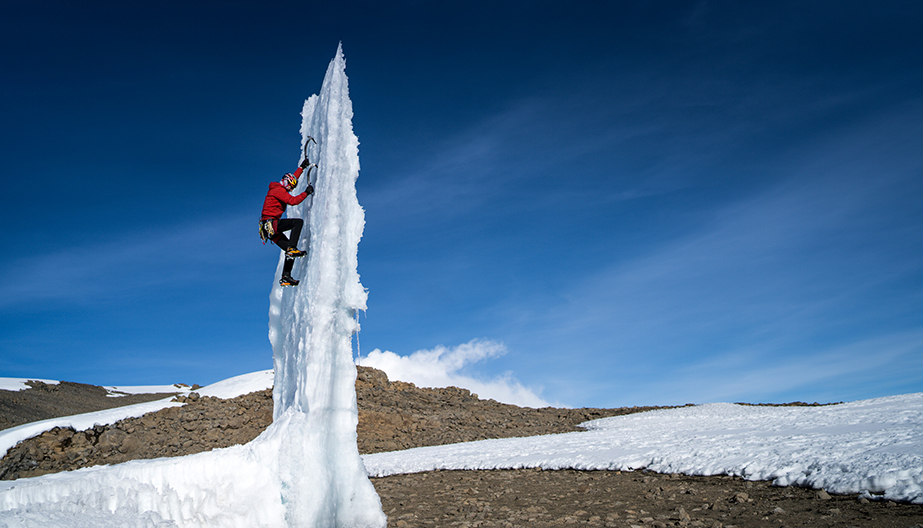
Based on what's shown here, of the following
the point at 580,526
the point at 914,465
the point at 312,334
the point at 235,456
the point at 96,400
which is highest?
the point at 96,400

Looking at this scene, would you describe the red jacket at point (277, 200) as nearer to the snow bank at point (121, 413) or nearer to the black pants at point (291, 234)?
the black pants at point (291, 234)

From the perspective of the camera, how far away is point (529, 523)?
825cm

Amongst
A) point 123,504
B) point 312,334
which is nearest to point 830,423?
point 312,334

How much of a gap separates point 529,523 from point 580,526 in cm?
87

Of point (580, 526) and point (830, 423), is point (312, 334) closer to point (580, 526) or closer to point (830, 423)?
point (580, 526)

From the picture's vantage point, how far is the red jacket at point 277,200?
9195 mm

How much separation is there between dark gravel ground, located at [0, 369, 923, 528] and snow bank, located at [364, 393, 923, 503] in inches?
12.8

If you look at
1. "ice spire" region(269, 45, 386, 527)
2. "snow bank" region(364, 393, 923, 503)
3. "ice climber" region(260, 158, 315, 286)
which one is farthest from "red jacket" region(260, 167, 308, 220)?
"snow bank" region(364, 393, 923, 503)

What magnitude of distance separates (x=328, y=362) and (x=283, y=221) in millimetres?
2614

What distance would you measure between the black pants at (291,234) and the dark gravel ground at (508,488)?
466cm

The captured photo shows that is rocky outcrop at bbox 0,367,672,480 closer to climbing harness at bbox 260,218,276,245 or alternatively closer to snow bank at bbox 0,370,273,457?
snow bank at bbox 0,370,273,457

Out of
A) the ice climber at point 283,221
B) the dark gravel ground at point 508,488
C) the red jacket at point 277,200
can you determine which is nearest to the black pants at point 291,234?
the ice climber at point 283,221

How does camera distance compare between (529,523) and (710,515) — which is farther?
(529,523)

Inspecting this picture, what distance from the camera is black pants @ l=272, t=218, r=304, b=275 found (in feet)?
29.9
